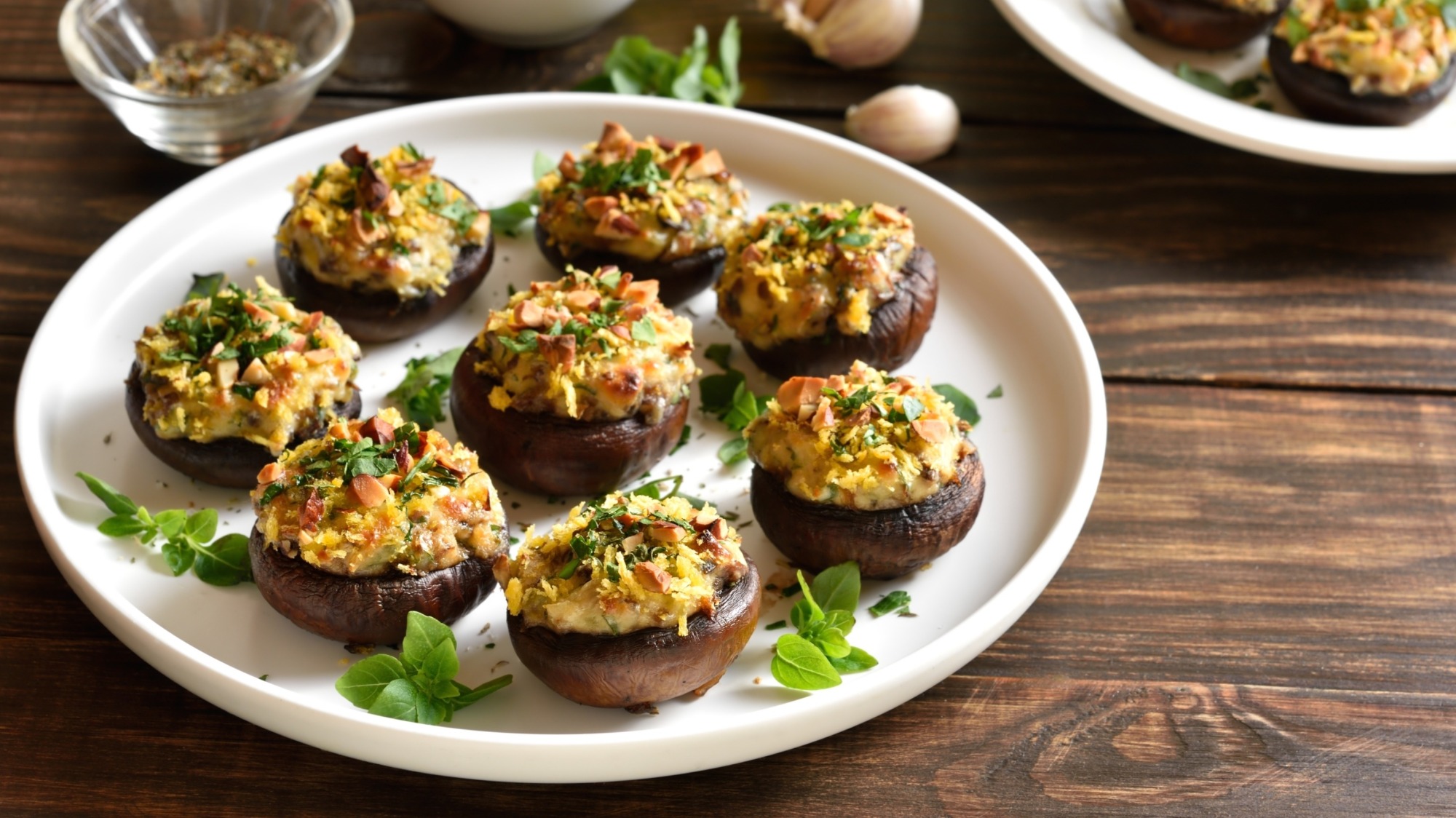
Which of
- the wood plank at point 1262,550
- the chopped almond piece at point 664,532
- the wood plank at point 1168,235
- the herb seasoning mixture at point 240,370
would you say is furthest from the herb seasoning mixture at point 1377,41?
the herb seasoning mixture at point 240,370

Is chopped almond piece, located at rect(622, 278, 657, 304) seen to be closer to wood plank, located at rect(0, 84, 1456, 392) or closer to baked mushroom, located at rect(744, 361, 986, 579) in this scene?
baked mushroom, located at rect(744, 361, 986, 579)

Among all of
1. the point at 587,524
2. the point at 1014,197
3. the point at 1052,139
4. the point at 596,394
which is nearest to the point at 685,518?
the point at 587,524

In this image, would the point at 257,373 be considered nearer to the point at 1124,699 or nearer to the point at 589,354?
the point at 589,354


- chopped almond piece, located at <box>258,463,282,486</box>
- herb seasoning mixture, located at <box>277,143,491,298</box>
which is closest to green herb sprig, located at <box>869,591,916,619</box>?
chopped almond piece, located at <box>258,463,282,486</box>

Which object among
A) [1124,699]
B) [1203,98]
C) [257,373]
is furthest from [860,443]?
[1203,98]

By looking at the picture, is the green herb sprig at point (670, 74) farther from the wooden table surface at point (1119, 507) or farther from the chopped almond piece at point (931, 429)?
the chopped almond piece at point (931, 429)

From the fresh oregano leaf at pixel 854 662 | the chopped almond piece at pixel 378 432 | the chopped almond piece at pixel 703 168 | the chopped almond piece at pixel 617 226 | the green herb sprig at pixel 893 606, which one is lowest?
the green herb sprig at pixel 893 606

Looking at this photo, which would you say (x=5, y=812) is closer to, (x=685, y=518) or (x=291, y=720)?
(x=291, y=720)
